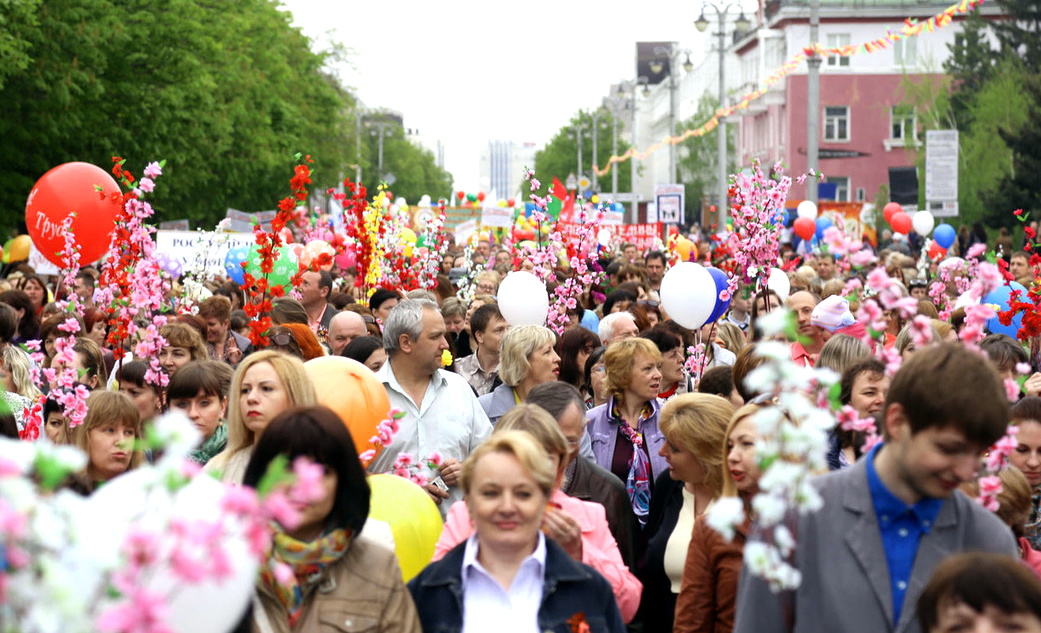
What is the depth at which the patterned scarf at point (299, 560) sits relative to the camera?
3.82m

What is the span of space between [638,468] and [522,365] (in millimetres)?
1036

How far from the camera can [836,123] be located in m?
75.7

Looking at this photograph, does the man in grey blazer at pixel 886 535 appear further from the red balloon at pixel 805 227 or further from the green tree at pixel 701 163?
the green tree at pixel 701 163

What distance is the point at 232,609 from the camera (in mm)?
Result: 2977

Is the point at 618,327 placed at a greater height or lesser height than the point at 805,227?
lesser

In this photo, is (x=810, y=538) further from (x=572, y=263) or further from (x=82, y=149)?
(x=82, y=149)

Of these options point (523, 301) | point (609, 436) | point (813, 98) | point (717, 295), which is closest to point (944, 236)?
point (813, 98)

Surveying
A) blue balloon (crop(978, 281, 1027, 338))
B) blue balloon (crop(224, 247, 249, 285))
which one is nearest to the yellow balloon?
blue balloon (crop(978, 281, 1027, 338))

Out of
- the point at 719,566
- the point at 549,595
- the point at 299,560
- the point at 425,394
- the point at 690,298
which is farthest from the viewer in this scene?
the point at 690,298

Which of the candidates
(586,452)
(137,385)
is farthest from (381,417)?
(137,385)

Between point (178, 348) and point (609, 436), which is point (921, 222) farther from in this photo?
point (609, 436)

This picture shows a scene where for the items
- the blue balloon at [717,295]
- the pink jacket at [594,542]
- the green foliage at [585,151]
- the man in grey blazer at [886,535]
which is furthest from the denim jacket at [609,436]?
the green foliage at [585,151]

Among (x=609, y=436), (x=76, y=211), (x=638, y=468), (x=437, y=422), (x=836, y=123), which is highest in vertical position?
(x=836, y=123)

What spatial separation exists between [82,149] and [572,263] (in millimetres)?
19647
